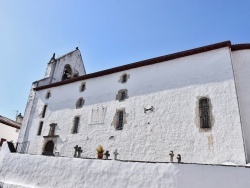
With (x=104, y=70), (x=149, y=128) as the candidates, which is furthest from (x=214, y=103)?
(x=104, y=70)

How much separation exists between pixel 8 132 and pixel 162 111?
18934mm

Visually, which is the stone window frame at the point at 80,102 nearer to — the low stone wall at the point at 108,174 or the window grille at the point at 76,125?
the window grille at the point at 76,125

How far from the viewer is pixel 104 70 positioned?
16078 millimetres

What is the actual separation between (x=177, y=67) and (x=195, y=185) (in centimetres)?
739

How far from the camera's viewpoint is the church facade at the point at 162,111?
1070cm

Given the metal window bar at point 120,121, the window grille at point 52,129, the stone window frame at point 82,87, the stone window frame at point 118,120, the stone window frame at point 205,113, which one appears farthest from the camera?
the stone window frame at point 82,87

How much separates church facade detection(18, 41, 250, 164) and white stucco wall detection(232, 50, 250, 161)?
4 cm

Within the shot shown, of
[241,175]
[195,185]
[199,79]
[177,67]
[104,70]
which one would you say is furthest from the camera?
[104,70]

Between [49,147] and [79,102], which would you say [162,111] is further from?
[49,147]

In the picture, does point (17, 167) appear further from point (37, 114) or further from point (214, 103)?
point (214, 103)

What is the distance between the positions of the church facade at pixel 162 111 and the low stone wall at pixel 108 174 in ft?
9.25

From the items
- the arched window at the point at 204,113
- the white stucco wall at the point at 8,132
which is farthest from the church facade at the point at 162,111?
the white stucco wall at the point at 8,132

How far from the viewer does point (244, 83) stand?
1148cm

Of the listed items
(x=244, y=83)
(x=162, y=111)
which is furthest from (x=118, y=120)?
(x=244, y=83)
